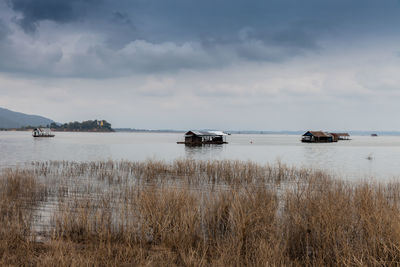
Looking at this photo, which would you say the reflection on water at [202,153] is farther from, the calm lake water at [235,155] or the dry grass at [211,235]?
the dry grass at [211,235]

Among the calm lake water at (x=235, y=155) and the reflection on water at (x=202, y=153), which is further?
the reflection on water at (x=202, y=153)

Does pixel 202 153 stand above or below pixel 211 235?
below

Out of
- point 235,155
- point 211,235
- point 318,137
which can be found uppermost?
point 318,137

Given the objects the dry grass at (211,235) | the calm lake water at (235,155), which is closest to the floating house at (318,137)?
the calm lake water at (235,155)

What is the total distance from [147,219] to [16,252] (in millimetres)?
2844

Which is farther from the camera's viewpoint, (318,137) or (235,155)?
(318,137)

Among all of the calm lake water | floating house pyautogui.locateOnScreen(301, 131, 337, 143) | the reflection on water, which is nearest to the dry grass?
the calm lake water

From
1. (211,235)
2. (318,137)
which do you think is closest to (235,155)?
(211,235)

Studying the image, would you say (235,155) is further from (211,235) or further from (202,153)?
(211,235)

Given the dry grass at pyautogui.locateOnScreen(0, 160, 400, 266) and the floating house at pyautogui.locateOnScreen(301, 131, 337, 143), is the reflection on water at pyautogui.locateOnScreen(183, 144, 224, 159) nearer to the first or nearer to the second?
the dry grass at pyautogui.locateOnScreen(0, 160, 400, 266)

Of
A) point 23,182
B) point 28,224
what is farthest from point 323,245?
point 23,182

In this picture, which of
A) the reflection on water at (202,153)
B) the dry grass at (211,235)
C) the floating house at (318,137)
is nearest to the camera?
the dry grass at (211,235)

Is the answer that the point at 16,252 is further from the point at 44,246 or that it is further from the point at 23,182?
the point at 23,182

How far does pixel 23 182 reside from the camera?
1361 cm
